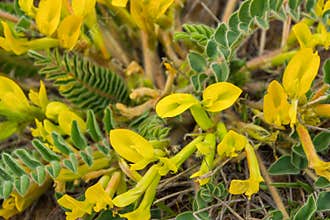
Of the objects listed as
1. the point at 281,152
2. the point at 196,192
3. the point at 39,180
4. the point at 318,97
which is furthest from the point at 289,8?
the point at 39,180

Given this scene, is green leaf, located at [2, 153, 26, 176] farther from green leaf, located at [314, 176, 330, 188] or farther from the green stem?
green leaf, located at [314, 176, 330, 188]

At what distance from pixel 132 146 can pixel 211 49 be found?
0.29m

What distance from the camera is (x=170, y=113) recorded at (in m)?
1.18

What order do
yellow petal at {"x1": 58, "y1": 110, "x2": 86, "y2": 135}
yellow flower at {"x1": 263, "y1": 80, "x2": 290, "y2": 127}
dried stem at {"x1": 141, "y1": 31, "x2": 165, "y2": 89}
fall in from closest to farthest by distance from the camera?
yellow flower at {"x1": 263, "y1": 80, "x2": 290, "y2": 127} < yellow petal at {"x1": 58, "y1": 110, "x2": 86, "y2": 135} < dried stem at {"x1": 141, "y1": 31, "x2": 165, "y2": 89}

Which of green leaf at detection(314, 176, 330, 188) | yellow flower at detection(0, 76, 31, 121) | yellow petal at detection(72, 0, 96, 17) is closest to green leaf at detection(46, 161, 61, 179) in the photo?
yellow flower at detection(0, 76, 31, 121)

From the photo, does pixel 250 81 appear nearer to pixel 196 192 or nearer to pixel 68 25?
pixel 196 192

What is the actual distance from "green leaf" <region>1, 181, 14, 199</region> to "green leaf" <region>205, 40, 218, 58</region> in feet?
1.64

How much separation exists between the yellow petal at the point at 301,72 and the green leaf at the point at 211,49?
Answer: 0.18m

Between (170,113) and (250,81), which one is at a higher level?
(170,113)

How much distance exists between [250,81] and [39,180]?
26.1 inches

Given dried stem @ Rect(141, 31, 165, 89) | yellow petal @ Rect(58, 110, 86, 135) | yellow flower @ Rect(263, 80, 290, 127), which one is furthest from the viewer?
dried stem @ Rect(141, 31, 165, 89)

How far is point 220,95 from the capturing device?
1202 mm

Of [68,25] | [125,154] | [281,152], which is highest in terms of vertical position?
[68,25]

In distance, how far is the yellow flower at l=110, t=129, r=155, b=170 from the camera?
1.17 m
